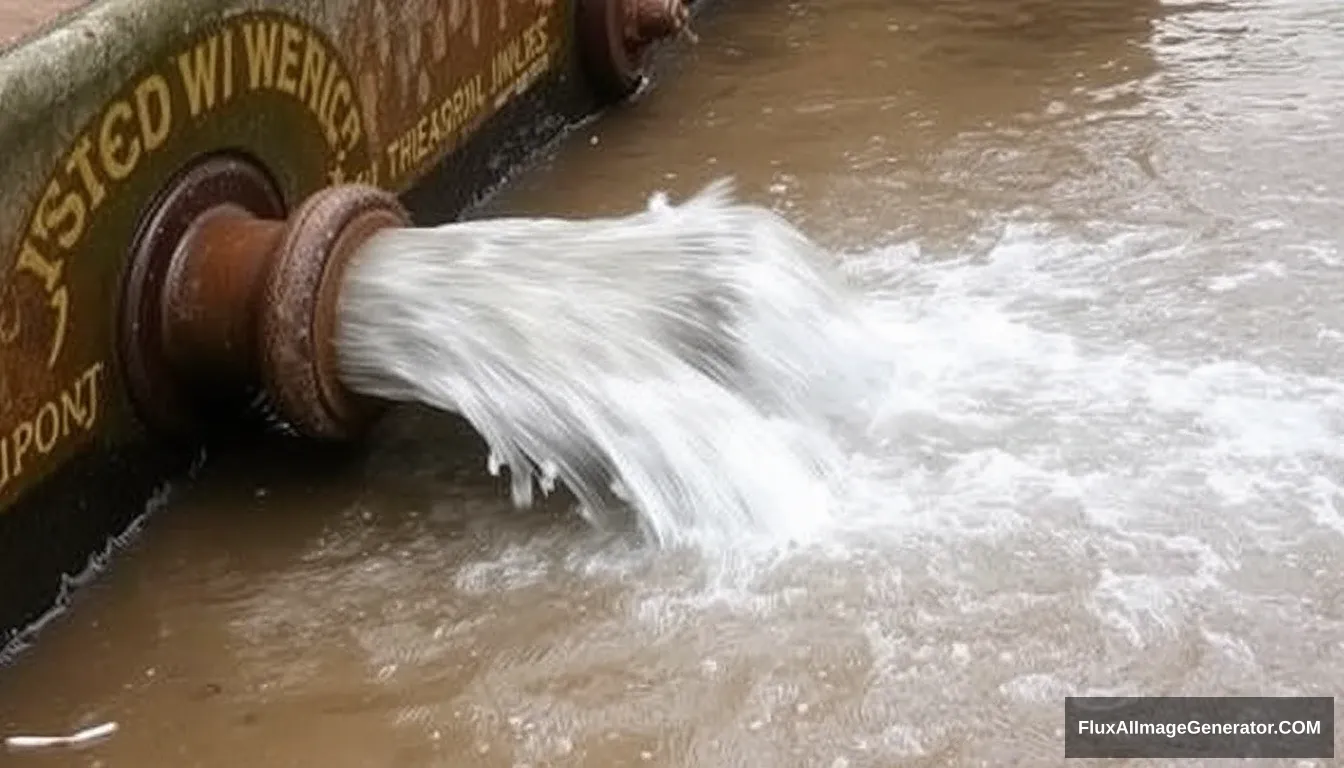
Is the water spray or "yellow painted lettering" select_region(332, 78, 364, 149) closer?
the water spray

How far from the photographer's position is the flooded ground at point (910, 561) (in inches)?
131

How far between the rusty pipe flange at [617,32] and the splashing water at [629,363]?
5.79 ft

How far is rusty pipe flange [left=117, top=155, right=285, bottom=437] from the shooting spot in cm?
392

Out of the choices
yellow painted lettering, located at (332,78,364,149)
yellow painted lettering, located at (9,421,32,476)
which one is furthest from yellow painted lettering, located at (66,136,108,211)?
yellow painted lettering, located at (332,78,364,149)

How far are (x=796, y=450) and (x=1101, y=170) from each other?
179cm

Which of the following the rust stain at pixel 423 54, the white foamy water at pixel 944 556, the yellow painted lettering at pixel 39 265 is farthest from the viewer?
the rust stain at pixel 423 54

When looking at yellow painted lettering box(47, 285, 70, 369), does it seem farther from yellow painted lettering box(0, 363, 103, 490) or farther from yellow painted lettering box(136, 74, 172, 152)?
yellow painted lettering box(136, 74, 172, 152)

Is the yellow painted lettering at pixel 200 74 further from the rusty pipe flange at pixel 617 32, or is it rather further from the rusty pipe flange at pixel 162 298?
the rusty pipe flange at pixel 617 32

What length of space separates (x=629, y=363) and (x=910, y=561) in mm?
666

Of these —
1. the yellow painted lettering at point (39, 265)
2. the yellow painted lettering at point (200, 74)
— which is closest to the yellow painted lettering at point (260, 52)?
the yellow painted lettering at point (200, 74)

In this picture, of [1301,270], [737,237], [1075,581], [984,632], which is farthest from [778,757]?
[1301,270]

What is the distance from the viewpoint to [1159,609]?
3500 mm

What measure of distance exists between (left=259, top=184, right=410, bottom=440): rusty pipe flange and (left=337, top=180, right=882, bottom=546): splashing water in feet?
0.13

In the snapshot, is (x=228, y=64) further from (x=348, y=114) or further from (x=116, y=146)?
(x=348, y=114)
